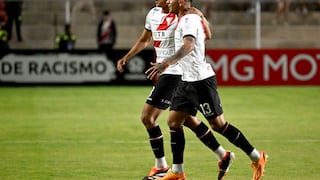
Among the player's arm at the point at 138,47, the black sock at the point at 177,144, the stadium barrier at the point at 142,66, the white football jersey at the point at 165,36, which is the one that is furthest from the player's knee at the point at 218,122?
the stadium barrier at the point at 142,66

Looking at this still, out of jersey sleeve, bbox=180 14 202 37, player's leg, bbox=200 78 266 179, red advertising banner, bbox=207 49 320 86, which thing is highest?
jersey sleeve, bbox=180 14 202 37

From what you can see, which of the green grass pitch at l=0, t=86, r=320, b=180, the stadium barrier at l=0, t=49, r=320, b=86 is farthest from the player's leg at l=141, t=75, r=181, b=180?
the stadium barrier at l=0, t=49, r=320, b=86

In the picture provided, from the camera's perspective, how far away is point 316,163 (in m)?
11.8

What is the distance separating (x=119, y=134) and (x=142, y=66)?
429 inches

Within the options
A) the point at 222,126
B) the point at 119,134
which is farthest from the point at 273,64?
the point at 222,126

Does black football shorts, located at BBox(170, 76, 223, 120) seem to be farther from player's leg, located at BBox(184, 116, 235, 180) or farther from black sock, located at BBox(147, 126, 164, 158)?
black sock, located at BBox(147, 126, 164, 158)

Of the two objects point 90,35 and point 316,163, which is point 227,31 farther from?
point 316,163

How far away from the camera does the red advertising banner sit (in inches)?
1029

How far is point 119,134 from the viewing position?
15398 mm

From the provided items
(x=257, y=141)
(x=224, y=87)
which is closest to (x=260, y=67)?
(x=224, y=87)

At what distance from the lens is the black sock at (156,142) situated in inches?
423

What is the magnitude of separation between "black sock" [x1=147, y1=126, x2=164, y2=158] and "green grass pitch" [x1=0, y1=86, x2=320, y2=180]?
37 centimetres

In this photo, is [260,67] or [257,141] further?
[260,67]

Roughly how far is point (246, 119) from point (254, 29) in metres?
12.8
